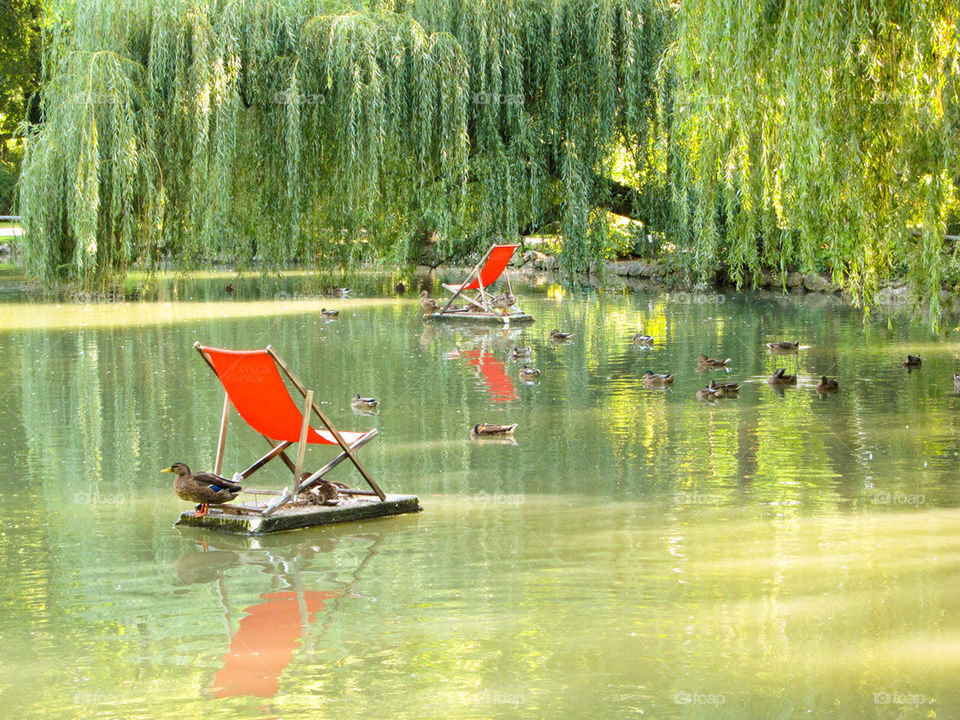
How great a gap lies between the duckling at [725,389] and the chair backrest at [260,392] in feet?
17.2

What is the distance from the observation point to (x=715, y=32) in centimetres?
854

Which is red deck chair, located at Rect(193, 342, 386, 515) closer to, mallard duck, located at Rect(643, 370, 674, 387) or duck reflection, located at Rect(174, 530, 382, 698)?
duck reflection, located at Rect(174, 530, 382, 698)

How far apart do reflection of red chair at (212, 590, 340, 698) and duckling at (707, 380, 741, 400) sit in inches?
261

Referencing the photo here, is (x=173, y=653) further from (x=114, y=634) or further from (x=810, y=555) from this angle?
(x=810, y=555)

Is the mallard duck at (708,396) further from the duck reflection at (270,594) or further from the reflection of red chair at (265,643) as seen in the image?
the reflection of red chair at (265,643)

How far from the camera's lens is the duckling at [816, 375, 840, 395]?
38.6ft

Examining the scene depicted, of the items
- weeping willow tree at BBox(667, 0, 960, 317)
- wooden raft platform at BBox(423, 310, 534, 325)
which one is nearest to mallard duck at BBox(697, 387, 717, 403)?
weeping willow tree at BBox(667, 0, 960, 317)

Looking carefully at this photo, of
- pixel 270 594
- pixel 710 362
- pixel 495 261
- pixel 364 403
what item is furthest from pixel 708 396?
pixel 495 261

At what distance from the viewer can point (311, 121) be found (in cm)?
1504

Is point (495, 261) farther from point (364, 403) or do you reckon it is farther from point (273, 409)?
point (273, 409)

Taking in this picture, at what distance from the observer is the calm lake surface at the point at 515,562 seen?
457 cm

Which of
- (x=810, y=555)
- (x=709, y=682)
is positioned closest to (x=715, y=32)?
(x=810, y=555)

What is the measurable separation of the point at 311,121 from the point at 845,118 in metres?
8.69

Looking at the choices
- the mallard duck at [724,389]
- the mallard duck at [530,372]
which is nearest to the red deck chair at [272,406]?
the mallard duck at [724,389]
